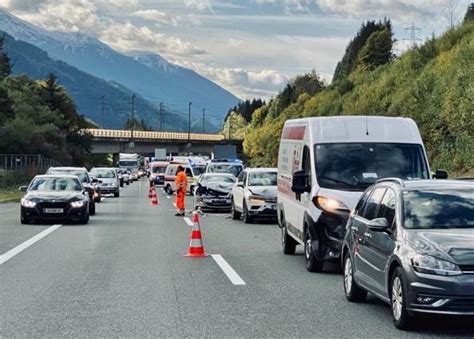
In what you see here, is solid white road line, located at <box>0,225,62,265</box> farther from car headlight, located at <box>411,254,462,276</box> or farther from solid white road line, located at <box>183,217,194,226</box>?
car headlight, located at <box>411,254,462,276</box>

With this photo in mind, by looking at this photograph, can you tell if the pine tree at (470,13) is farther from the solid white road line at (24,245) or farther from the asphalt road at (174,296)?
the asphalt road at (174,296)

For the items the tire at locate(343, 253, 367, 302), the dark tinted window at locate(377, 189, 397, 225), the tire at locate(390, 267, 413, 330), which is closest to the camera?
the tire at locate(390, 267, 413, 330)

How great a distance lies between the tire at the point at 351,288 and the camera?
11.5 meters

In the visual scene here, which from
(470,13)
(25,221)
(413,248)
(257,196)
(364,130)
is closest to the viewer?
(413,248)

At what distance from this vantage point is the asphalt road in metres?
9.68

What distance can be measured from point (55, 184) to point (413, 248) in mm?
19591

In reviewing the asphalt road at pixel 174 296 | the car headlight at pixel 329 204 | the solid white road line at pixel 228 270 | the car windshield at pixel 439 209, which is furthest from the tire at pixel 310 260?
the car windshield at pixel 439 209

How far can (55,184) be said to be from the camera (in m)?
27.5

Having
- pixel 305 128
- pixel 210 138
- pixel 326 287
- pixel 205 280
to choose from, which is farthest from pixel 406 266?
pixel 210 138

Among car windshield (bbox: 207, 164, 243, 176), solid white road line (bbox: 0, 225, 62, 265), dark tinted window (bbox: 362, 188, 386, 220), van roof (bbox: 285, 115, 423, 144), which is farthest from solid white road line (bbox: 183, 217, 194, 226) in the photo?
car windshield (bbox: 207, 164, 243, 176)

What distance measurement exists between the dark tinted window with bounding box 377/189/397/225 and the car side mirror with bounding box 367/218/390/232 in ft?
0.26

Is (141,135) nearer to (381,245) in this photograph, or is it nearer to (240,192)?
(240,192)

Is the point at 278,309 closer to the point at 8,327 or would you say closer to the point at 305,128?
the point at 8,327

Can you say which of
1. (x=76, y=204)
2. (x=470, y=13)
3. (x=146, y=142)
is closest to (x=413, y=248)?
(x=76, y=204)
